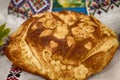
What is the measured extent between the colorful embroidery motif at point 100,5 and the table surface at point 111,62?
0.06ft

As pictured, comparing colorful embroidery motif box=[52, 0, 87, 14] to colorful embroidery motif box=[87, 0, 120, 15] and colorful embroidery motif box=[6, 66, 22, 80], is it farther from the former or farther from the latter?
colorful embroidery motif box=[6, 66, 22, 80]

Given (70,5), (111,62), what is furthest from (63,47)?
(70,5)

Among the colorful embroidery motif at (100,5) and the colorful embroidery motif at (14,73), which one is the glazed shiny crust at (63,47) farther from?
the colorful embroidery motif at (100,5)

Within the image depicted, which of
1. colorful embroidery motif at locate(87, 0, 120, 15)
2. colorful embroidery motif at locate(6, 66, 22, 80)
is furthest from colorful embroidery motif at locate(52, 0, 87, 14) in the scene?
colorful embroidery motif at locate(6, 66, 22, 80)

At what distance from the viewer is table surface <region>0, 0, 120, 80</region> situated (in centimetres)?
98

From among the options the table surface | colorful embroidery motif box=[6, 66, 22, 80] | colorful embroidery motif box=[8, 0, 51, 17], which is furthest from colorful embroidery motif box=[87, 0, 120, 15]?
colorful embroidery motif box=[6, 66, 22, 80]

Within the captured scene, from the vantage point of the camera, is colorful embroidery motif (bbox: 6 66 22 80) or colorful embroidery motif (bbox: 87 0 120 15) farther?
colorful embroidery motif (bbox: 87 0 120 15)

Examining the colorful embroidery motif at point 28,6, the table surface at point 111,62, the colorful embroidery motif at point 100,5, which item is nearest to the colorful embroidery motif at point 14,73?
the table surface at point 111,62

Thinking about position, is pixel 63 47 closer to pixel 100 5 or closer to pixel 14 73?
pixel 14 73

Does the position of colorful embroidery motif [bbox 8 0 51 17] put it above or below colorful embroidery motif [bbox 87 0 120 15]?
above

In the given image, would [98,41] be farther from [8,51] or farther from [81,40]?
[8,51]

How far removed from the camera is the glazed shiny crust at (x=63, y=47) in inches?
37.2

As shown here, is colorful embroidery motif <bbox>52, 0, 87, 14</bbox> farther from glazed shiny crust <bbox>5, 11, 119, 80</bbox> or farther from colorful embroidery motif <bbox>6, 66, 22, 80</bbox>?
colorful embroidery motif <bbox>6, 66, 22, 80</bbox>

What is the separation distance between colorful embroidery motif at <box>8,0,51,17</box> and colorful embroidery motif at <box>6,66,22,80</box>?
1.06 ft
